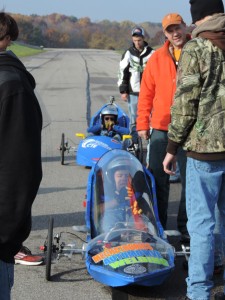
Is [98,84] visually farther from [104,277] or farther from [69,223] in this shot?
[104,277]

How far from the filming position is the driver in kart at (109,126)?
29.0 ft

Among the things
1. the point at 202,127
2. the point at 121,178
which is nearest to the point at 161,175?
the point at 121,178

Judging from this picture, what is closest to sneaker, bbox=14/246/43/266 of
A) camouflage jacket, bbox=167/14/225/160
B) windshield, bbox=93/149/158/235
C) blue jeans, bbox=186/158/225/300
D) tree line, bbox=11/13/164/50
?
windshield, bbox=93/149/158/235

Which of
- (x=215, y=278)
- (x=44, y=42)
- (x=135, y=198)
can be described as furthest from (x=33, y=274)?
(x=44, y=42)

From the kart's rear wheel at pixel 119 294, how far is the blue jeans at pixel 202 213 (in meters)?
0.58

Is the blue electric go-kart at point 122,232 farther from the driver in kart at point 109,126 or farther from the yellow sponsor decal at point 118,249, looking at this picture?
the driver in kart at point 109,126

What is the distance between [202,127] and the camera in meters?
3.60

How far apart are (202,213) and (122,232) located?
103 centimetres

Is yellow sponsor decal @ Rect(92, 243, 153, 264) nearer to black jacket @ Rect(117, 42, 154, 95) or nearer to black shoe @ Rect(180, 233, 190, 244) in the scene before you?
black shoe @ Rect(180, 233, 190, 244)

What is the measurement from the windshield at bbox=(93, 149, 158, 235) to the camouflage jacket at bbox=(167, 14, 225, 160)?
129 cm

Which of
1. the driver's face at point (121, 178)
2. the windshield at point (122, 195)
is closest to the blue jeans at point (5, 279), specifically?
the windshield at point (122, 195)

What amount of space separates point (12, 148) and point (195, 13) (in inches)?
70.8

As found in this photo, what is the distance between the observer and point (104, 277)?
4.13 meters

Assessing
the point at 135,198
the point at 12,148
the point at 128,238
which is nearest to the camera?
the point at 12,148
